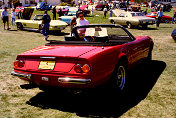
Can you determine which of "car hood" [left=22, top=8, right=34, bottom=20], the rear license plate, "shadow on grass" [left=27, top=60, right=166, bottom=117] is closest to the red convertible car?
the rear license plate

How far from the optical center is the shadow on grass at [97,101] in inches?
140

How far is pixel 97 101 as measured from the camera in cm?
402

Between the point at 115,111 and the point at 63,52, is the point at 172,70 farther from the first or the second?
the point at 63,52

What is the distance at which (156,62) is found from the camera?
7.14 meters

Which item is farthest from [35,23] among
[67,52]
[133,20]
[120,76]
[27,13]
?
[67,52]

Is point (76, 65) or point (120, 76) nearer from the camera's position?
point (76, 65)

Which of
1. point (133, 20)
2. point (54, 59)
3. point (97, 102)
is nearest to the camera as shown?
point (54, 59)

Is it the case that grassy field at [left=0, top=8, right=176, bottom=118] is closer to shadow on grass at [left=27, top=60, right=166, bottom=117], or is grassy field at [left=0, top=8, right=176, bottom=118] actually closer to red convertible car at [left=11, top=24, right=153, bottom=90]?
shadow on grass at [left=27, top=60, right=166, bottom=117]

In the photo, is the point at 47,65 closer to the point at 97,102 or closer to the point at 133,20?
the point at 97,102

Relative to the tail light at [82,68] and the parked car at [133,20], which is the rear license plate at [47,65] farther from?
the parked car at [133,20]

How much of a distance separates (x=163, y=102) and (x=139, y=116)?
2.65 feet

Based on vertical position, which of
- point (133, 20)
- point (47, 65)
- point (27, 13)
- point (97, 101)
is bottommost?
point (97, 101)

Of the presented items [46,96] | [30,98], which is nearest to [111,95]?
[46,96]

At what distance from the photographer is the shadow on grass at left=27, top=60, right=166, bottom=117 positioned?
3.55 metres
